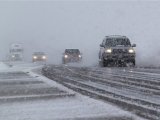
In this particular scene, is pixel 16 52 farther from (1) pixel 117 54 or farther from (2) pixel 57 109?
(2) pixel 57 109

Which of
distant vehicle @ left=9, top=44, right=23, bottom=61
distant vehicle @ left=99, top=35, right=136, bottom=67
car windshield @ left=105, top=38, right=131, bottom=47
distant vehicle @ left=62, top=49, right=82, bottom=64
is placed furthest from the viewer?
distant vehicle @ left=9, top=44, right=23, bottom=61

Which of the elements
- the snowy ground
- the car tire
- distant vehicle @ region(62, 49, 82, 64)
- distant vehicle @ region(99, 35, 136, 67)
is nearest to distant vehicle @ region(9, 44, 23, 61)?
distant vehicle @ region(62, 49, 82, 64)

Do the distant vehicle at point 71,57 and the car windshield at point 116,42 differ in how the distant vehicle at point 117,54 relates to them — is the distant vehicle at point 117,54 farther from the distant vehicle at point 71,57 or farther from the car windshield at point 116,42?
the distant vehicle at point 71,57

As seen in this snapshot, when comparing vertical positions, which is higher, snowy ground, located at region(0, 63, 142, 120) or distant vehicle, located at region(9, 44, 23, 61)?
distant vehicle, located at region(9, 44, 23, 61)

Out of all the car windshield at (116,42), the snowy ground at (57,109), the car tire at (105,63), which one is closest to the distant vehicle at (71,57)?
the car windshield at (116,42)

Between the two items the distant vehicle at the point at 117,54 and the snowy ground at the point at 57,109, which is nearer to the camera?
the snowy ground at the point at 57,109

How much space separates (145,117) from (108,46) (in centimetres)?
2306

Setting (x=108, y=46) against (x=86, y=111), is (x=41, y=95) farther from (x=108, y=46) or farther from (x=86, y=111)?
(x=108, y=46)

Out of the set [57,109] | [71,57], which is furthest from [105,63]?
[57,109]

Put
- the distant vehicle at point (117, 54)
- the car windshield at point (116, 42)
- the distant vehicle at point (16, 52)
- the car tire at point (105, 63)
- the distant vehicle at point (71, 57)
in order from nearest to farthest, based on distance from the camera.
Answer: the distant vehicle at point (117, 54)
the car tire at point (105, 63)
the car windshield at point (116, 42)
the distant vehicle at point (71, 57)
the distant vehicle at point (16, 52)

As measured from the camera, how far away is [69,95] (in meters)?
9.95

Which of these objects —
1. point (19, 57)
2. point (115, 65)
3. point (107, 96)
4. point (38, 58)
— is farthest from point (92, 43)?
point (107, 96)

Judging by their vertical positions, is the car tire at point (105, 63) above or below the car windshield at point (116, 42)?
below

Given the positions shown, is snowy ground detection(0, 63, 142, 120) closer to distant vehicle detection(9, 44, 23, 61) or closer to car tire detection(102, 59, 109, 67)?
car tire detection(102, 59, 109, 67)
